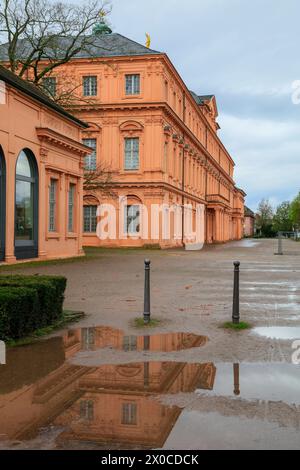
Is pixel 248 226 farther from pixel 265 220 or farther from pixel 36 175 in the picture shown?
pixel 36 175

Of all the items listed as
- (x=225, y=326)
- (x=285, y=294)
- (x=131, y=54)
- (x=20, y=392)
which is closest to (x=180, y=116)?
(x=131, y=54)

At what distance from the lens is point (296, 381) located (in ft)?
19.0

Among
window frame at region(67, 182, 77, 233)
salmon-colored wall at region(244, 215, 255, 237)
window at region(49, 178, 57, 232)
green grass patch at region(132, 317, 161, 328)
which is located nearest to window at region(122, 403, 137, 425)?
green grass patch at region(132, 317, 161, 328)

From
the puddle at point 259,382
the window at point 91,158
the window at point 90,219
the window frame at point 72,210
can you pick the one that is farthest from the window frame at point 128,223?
the puddle at point 259,382

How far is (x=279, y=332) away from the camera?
8508mm

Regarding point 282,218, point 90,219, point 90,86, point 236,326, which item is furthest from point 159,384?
point 282,218

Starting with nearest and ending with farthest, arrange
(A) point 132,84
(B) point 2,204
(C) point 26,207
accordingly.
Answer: (B) point 2,204, (C) point 26,207, (A) point 132,84

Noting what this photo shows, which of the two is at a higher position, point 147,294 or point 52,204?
point 52,204

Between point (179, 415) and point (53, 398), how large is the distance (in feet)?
4.16

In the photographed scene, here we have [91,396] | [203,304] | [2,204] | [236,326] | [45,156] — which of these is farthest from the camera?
[45,156]

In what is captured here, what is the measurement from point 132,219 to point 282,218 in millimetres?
115274

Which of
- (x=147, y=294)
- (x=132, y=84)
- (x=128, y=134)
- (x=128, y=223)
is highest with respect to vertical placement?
(x=132, y=84)

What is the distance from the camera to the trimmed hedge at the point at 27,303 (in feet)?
24.1

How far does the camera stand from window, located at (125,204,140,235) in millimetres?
45156
